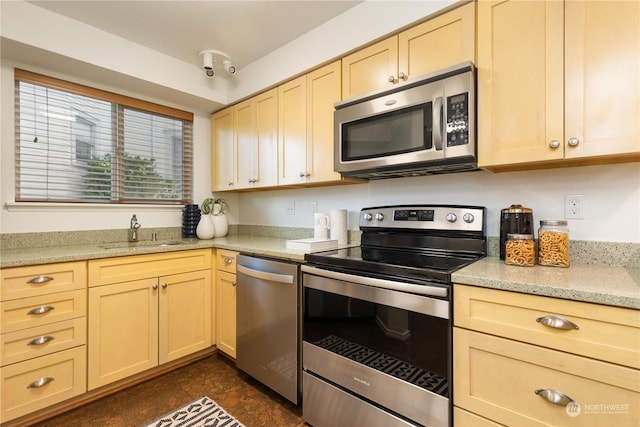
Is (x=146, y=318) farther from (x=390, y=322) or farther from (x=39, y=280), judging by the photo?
(x=390, y=322)

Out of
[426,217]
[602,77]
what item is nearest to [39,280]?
[426,217]

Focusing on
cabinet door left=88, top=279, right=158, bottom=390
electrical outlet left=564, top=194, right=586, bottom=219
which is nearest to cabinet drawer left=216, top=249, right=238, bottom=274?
cabinet door left=88, top=279, right=158, bottom=390

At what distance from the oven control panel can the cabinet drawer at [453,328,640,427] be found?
2.12 ft

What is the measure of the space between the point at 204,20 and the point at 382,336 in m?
2.19

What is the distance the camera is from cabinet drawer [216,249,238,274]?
2182 millimetres

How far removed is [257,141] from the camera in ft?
8.23

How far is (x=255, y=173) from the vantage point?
2535 millimetres

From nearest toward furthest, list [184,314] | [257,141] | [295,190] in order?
[184,314], [257,141], [295,190]

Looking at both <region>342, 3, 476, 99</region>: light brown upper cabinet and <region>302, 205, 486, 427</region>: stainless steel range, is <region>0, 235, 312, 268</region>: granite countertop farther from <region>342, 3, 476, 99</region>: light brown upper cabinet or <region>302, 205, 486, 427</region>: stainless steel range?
<region>342, 3, 476, 99</region>: light brown upper cabinet

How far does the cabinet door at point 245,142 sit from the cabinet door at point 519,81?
1.74 meters

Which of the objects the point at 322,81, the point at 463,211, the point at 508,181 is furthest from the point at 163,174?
the point at 508,181

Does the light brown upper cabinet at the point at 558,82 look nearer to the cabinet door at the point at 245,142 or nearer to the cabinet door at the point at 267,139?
the cabinet door at the point at 267,139

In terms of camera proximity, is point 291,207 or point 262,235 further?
point 262,235

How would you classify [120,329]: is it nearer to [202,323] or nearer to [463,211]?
[202,323]
